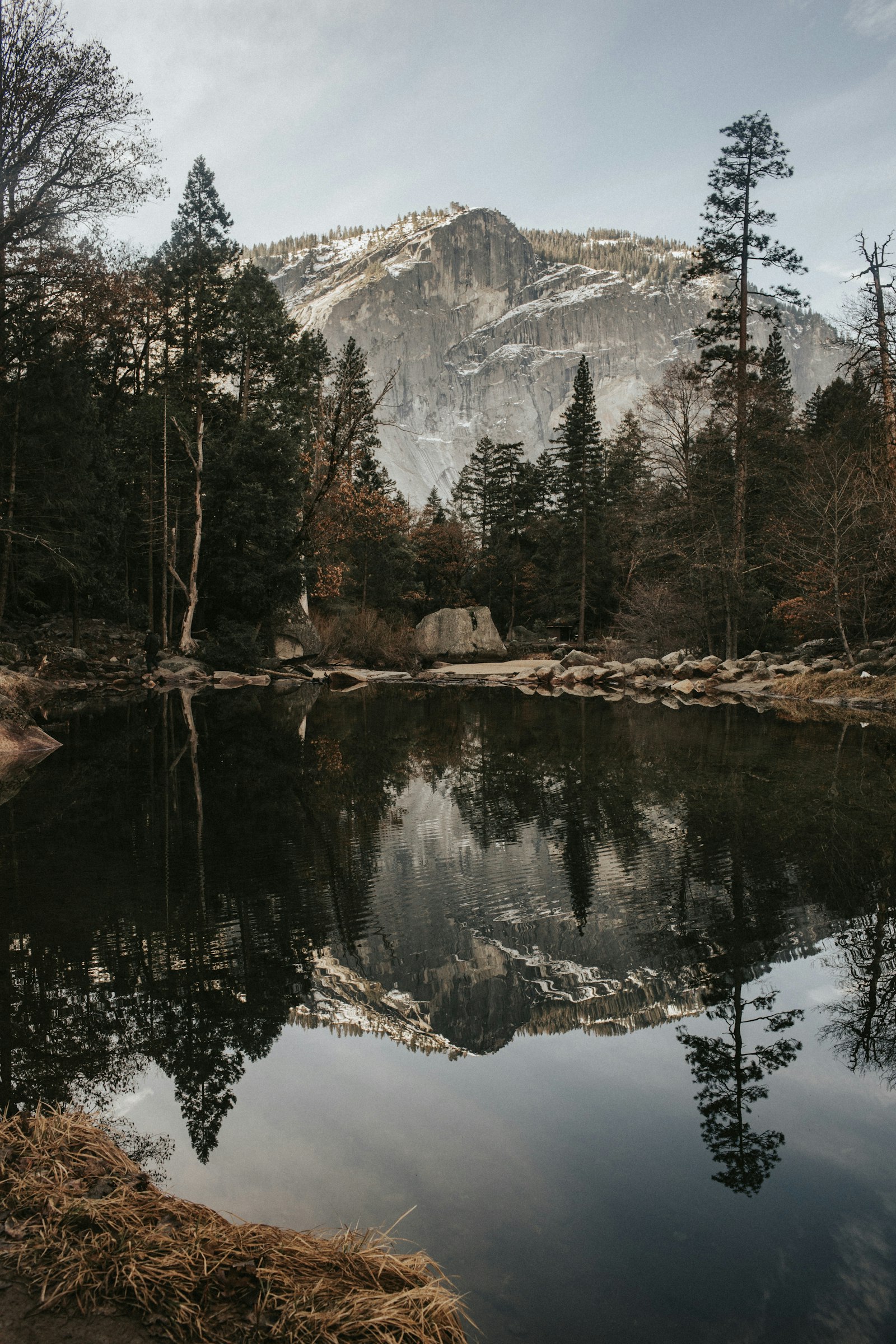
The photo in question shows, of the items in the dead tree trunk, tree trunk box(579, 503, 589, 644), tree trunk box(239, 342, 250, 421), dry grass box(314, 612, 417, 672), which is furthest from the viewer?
tree trunk box(579, 503, 589, 644)

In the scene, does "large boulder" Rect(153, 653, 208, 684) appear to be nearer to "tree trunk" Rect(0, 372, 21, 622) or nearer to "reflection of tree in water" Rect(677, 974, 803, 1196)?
"tree trunk" Rect(0, 372, 21, 622)

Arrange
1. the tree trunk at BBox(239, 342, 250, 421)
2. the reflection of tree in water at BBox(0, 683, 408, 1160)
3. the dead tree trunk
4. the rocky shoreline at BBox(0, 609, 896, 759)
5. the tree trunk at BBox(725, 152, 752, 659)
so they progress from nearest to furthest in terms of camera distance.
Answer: the reflection of tree in water at BBox(0, 683, 408, 1160)
the rocky shoreline at BBox(0, 609, 896, 759)
the tree trunk at BBox(725, 152, 752, 659)
the dead tree trunk
the tree trunk at BBox(239, 342, 250, 421)

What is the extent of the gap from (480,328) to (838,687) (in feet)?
449

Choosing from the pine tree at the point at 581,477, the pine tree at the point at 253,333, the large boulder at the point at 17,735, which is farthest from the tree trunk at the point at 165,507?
the pine tree at the point at 581,477

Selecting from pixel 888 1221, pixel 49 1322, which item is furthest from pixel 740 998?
pixel 49 1322

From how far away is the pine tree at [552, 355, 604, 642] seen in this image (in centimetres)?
3734

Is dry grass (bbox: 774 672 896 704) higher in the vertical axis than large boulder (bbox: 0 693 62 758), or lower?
lower

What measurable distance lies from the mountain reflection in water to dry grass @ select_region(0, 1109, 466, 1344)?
53cm

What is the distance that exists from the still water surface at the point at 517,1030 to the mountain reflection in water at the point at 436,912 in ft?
0.06

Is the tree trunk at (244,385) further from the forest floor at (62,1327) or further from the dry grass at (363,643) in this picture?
the forest floor at (62,1327)

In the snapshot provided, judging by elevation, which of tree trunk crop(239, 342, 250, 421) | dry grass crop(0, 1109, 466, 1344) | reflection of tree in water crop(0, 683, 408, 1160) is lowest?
reflection of tree in water crop(0, 683, 408, 1160)

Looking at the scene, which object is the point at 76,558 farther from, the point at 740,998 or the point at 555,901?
the point at 740,998

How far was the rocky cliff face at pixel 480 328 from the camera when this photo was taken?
122 m

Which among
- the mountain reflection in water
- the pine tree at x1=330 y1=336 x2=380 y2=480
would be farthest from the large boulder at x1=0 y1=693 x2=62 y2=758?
the pine tree at x1=330 y1=336 x2=380 y2=480
